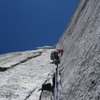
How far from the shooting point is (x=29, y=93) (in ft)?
19.5

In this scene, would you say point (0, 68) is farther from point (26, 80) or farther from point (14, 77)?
point (26, 80)

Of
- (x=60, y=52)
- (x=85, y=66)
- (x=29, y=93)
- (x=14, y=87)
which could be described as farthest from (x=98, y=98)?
(x=60, y=52)

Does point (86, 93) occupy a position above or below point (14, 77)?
below

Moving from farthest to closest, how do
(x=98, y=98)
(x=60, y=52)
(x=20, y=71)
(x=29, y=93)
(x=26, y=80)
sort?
(x=60, y=52) < (x=20, y=71) < (x=26, y=80) < (x=29, y=93) < (x=98, y=98)

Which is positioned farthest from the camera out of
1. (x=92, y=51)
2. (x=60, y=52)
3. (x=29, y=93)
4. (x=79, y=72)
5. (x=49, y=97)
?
(x=60, y=52)

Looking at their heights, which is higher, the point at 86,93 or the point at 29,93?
the point at 29,93

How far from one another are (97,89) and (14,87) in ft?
13.6

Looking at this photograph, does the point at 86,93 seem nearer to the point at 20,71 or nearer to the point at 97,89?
the point at 97,89

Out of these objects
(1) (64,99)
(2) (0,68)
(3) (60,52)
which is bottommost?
(1) (64,99)

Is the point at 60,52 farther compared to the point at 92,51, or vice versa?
the point at 60,52

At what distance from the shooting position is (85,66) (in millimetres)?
3977

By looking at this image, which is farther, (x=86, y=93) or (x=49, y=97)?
(x=49, y=97)

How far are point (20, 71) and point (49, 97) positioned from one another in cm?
353

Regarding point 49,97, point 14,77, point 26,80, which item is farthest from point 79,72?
point 14,77
